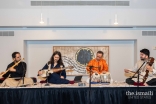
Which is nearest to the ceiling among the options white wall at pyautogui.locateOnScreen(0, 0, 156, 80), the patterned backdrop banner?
white wall at pyautogui.locateOnScreen(0, 0, 156, 80)

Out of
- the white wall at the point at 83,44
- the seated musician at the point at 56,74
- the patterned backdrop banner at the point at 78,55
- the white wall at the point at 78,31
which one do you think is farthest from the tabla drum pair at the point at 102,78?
the white wall at the point at 83,44

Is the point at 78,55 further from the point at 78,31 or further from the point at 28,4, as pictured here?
the point at 28,4

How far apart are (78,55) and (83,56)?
16 cm

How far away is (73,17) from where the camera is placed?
510cm

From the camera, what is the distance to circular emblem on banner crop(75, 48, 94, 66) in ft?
19.4

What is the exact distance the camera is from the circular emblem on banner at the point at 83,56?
5.90 metres

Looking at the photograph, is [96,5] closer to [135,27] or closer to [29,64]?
[135,27]

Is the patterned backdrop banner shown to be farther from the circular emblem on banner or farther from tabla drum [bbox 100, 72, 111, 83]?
tabla drum [bbox 100, 72, 111, 83]

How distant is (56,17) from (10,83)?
2322 millimetres

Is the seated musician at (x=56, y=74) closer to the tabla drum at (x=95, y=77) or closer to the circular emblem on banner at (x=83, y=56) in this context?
the tabla drum at (x=95, y=77)

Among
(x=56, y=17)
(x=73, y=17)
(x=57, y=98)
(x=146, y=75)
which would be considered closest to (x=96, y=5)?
(x=73, y=17)

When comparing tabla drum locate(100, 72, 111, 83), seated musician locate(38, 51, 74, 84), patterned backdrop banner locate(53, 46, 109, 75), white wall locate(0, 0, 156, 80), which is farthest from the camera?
patterned backdrop banner locate(53, 46, 109, 75)

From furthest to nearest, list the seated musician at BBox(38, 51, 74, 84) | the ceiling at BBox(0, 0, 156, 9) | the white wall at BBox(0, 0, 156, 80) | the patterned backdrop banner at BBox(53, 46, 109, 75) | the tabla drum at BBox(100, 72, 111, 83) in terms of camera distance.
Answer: the patterned backdrop banner at BBox(53, 46, 109, 75) → the white wall at BBox(0, 0, 156, 80) → the ceiling at BBox(0, 0, 156, 9) → the tabla drum at BBox(100, 72, 111, 83) → the seated musician at BBox(38, 51, 74, 84)

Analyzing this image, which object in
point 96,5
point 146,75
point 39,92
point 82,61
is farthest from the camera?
point 82,61
